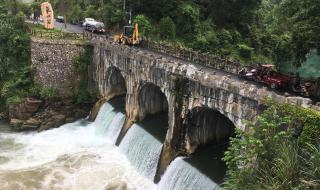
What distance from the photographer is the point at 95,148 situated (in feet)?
121

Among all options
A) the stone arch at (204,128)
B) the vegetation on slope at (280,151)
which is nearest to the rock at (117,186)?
the stone arch at (204,128)

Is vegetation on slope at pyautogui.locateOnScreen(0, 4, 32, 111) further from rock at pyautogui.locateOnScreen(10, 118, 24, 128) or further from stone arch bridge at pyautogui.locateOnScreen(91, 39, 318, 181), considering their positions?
stone arch bridge at pyautogui.locateOnScreen(91, 39, 318, 181)

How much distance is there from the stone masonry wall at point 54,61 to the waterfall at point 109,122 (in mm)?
5352

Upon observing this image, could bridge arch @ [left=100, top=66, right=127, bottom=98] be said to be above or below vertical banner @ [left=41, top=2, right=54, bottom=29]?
below

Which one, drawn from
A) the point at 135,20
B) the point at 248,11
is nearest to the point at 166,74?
the point at 135,20

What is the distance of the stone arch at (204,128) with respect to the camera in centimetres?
2974

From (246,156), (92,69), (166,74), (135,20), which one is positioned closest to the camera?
(246,156)

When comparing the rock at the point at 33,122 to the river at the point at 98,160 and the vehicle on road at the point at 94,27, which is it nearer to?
the river at the point at 98,160

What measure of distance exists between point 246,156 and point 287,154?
85.7 inches

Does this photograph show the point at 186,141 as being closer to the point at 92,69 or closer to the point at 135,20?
the point at 92,69

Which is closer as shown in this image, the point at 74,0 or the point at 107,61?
the point at 107,61

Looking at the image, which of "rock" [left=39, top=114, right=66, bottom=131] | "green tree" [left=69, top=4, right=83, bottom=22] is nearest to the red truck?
"rock" [left=39, top=114, right=66, bottom=131]

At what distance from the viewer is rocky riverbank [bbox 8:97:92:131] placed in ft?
137

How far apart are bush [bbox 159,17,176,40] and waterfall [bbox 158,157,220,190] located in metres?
28.1
